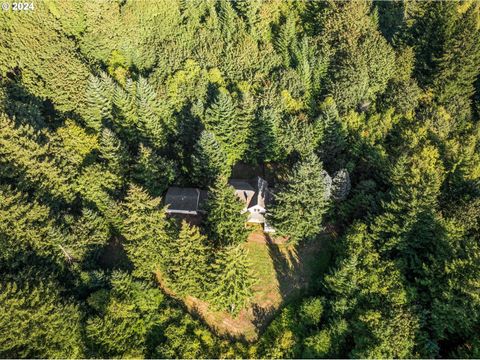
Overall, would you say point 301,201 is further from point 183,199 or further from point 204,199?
point 183,199

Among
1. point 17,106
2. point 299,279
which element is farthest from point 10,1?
point 299,279

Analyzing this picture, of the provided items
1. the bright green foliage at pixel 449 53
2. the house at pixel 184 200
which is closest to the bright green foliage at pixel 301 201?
the house at pixel 184 200

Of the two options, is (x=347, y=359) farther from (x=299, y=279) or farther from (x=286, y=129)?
(x=286, y=129)

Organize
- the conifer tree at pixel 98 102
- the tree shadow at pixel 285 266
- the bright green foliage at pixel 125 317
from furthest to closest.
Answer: the conifer tree at pixel 98 102
the tree shadow at pixel 285 266
the bright green foliage at pixel 125 317

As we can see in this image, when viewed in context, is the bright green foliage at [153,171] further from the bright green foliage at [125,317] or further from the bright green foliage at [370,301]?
the bright green foliage at [370,301]

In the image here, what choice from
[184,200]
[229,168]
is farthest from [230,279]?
[229,168]

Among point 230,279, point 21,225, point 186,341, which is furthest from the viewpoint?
point 186,341
